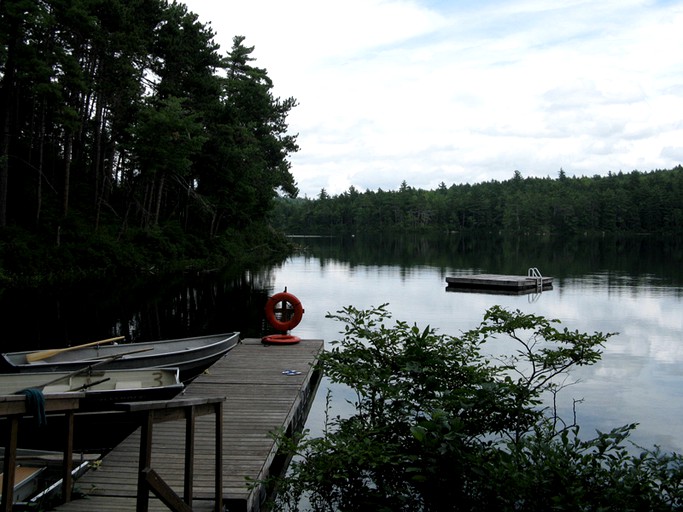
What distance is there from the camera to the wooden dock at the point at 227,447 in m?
5.91

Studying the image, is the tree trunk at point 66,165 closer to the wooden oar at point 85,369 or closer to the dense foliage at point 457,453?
the wooden oar at point 85,369

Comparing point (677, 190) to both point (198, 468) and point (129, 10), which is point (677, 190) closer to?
point (129, 10)

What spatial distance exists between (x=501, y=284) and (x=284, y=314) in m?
17.9

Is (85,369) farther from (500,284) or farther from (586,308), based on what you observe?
(500,284)

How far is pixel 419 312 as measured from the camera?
22.2 metres

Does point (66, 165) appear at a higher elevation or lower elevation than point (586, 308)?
higher

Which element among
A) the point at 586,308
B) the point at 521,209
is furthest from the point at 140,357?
the point at 521,209

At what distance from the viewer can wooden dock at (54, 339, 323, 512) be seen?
5914 millimetres

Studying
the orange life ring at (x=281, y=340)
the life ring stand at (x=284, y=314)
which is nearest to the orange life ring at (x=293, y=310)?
the life ring stand at (x=284, y=314)

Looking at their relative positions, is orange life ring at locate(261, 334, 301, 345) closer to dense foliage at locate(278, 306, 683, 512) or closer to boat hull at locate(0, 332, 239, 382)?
boat hull at locate(0, 332, 239, 382)

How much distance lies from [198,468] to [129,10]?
90.5 feet

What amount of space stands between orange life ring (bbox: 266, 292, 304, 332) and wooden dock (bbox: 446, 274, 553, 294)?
16.5 meters

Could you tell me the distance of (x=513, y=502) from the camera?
4.16m

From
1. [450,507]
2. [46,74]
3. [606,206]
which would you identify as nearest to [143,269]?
[46,74]
